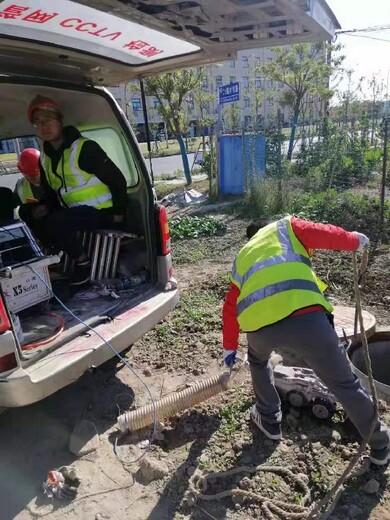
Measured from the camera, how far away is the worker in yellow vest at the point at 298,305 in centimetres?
241

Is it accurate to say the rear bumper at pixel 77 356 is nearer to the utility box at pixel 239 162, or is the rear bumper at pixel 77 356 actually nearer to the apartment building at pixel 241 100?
the utility box at pixel 239 162

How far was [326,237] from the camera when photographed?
2.45 m

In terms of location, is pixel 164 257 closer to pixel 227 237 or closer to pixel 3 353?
pixel 3 353

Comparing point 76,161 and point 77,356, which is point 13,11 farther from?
point 77,356

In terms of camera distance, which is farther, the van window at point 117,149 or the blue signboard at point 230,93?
the blue signboard at point 230,93

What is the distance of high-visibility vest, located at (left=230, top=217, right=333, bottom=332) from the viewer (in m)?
2.40

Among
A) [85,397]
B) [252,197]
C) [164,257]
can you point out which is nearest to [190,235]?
[252,197]

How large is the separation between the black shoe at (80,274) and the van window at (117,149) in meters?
0.91

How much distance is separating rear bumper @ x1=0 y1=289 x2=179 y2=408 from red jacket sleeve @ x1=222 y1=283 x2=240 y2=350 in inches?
28.6

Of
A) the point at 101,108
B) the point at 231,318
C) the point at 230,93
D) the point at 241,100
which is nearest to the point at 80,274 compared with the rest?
the point at 101,108

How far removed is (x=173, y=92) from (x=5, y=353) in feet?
41.1

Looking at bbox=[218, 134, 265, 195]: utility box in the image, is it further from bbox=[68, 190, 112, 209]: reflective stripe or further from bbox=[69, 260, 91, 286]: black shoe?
bbox=[69, 260, 91, 286]: black shoe

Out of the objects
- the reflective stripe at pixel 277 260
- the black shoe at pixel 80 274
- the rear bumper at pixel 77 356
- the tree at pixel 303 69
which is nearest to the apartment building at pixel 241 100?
the tree at pixel 303 69

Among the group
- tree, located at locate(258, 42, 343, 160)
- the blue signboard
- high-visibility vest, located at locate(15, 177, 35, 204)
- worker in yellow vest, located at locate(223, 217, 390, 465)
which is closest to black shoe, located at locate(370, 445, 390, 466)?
worker in yellow vest, located at locate(223, 217, 390, 465)
